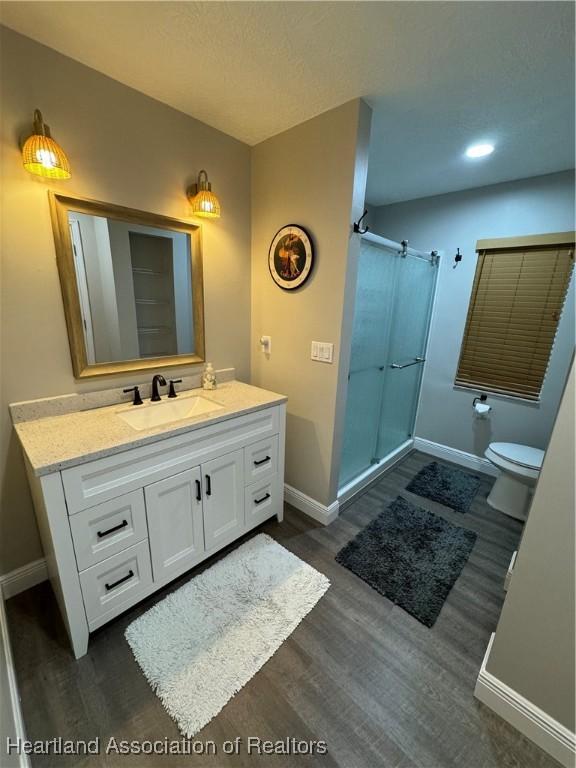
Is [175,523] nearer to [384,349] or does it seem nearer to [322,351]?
[322,351]

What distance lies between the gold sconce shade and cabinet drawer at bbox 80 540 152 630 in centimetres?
161

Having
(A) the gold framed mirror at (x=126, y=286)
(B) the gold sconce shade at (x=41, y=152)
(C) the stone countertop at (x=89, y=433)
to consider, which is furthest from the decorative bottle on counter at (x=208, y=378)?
(B) the gold sconce shade at (x=41, y=152)

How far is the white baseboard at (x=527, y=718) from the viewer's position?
1.00 meters

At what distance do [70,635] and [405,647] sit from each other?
1418 millimetres

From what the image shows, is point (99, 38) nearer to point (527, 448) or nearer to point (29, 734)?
point (29, 734)

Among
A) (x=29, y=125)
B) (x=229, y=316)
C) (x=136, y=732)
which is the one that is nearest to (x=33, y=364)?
(x=29, y=125)

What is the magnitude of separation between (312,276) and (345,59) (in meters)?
0.91

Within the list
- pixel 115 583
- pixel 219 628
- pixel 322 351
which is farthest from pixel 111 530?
pixel 322 351

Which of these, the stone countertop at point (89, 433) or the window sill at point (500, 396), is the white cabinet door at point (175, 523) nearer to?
the stone countertop at point (89, 433)

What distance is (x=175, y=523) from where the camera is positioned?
1463mm

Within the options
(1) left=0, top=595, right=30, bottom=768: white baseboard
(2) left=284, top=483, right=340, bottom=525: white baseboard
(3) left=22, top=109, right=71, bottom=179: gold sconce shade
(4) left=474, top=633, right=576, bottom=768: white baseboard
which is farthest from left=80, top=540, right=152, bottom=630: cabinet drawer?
(3) left=22, top=109, right=71, bottom=179: gold sconce shade

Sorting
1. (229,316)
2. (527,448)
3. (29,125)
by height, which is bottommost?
(527,448)

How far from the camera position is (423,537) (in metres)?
1.98

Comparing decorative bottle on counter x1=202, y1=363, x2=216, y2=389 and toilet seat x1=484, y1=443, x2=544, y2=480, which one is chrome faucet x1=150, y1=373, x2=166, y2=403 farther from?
toilet seat x1=484, y1=443, x2=544, y2=480
